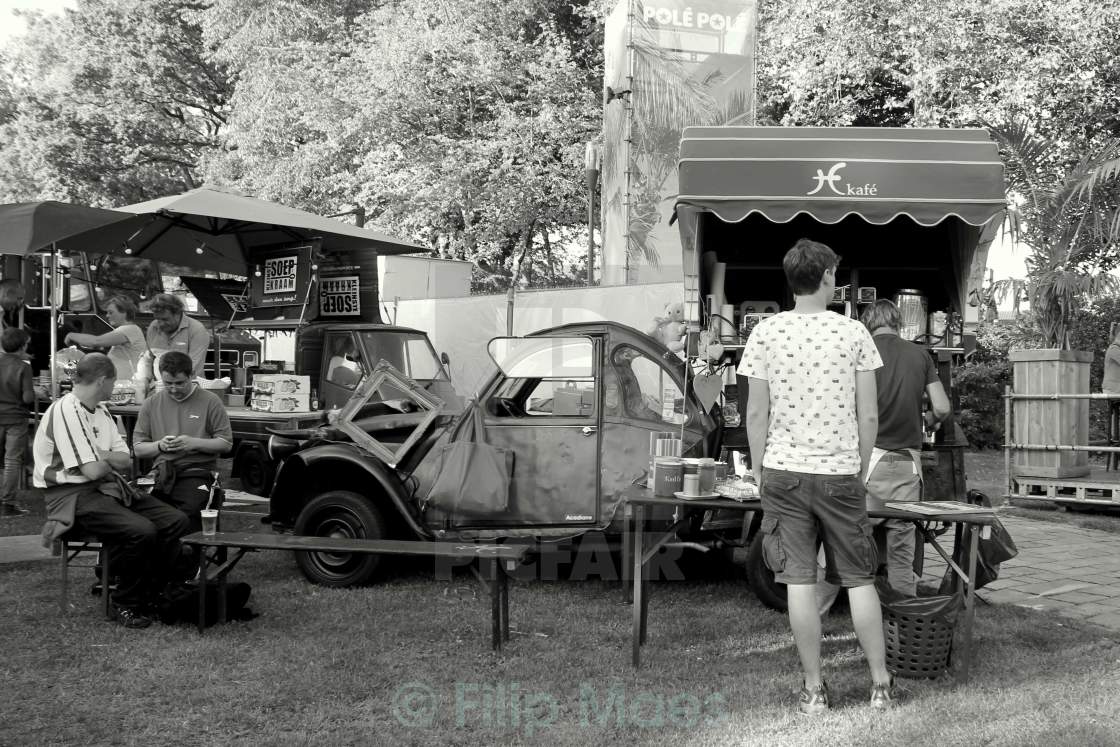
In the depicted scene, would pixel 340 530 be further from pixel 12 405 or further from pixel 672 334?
pixel 12 405

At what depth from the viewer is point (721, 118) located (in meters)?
11.9

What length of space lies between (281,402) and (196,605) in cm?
314

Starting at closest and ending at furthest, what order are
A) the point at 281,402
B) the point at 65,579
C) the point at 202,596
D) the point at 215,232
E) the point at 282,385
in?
the point at 202,596, the point at 65,579, the point at 281,402, the point at 282,385, the point at 215,232

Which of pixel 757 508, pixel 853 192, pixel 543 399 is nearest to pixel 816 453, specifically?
pixel 757 508

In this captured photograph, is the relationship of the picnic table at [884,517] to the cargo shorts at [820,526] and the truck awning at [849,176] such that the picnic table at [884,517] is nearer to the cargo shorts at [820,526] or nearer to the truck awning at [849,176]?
the cargo shorts at [820,526]

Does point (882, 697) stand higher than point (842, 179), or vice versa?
point (842, 179)

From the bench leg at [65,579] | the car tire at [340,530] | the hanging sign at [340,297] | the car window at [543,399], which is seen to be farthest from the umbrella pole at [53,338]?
the car window at [543,399]

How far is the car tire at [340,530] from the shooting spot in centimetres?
608

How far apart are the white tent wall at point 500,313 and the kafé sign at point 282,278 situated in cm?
234

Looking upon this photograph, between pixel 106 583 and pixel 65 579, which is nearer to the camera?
pixel 106 583

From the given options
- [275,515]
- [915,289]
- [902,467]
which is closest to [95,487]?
[275,515]

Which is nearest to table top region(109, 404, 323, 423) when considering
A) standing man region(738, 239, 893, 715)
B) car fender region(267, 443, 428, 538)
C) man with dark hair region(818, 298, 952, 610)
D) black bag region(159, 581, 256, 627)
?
car fender region(267, 443, 428, 538)

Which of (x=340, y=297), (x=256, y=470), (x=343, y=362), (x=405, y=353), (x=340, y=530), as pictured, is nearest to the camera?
(x=340, y=530)

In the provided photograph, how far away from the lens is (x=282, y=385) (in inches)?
326
